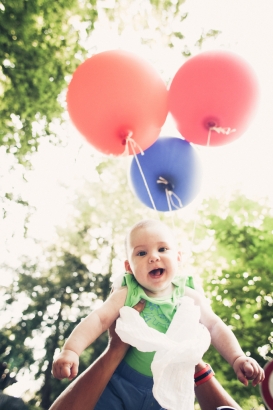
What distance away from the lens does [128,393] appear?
56.0 inches

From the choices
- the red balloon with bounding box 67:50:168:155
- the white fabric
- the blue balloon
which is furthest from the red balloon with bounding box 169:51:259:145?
the white fabric

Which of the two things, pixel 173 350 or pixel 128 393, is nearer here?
pixel 173 350

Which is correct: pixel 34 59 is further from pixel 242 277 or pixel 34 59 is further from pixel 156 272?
pixel 242 277

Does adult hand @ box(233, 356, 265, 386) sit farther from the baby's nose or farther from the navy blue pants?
the baby's nose

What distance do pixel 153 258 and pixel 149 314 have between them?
0.28m

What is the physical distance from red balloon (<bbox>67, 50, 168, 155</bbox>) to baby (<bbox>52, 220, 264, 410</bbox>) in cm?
74

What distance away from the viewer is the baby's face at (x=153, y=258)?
1568 mm

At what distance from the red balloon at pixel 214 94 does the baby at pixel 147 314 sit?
0.94 metres

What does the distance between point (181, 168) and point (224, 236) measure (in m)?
2.35

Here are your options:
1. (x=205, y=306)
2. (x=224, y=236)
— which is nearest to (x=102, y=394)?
(x=205, y=306)

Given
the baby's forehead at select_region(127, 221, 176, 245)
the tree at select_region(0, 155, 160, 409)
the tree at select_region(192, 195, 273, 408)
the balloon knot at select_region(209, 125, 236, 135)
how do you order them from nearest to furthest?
1. the baby's forehead at select_region(127, 221, 176, 245)
2. the balloon knot at select_region(209, 125, 236, 135)
3. the tree at select_region(192, 195, 273, 408)
4. the tree at select_region(0, 155, 160, 409)

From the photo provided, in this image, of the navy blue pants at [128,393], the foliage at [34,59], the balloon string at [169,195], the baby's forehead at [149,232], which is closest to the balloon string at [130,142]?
the balloon string at [169,195]

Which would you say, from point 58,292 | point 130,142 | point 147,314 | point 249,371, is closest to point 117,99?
point 130,142

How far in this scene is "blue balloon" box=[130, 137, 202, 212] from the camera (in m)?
2.49
